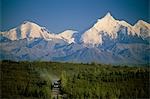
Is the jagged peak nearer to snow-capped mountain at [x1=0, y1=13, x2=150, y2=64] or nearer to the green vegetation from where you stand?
snow-capped mountain at [x1=0, y1=13, x2=150, y2=64]

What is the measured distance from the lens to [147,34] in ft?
14.5

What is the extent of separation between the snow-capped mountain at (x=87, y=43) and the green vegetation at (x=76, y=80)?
0.10 meters

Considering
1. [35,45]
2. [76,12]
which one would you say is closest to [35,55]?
[35,45]

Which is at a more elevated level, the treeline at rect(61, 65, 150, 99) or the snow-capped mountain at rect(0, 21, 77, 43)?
the snow-capped mountain at rect(0, 21, 77, 43)

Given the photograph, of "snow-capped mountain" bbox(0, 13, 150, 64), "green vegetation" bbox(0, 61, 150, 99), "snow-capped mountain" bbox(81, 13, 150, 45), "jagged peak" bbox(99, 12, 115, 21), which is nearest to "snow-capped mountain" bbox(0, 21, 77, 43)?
"snow-capped mountain" bbox(0, 13, 150, 64)

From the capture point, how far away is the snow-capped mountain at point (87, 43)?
4.34 m

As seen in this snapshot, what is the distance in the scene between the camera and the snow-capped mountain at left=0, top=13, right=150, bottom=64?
171 inches

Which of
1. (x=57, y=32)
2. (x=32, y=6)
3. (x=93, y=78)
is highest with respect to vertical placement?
(x=32, y=6)

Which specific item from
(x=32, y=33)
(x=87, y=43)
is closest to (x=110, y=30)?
(x=87, y=43)

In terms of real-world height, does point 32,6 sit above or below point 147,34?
above

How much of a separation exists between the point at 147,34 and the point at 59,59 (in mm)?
1096

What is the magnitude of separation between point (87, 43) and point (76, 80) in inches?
18.7

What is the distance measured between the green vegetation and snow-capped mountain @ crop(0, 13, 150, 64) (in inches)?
3.7

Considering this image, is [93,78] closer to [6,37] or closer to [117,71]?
[117,71]
